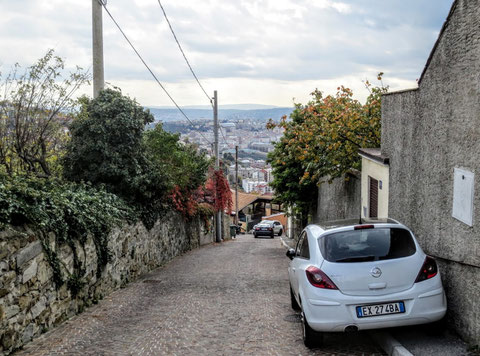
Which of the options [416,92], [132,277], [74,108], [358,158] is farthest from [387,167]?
[74,108]

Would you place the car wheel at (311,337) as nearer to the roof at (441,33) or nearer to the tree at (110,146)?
the roof at (441,33)

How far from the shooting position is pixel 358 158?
15.9 metres

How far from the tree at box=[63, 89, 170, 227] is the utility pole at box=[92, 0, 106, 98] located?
301mm

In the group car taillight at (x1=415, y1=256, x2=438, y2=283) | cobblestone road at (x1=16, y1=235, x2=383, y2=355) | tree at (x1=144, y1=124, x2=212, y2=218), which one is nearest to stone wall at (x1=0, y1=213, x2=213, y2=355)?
cobblestone road at (x1=16, y1=235, x2=383, y2=355)

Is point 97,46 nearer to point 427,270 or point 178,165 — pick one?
point 178,165

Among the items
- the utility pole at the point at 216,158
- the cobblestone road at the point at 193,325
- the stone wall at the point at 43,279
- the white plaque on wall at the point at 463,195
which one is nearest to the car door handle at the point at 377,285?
the cobblestone road at the point at 193,325

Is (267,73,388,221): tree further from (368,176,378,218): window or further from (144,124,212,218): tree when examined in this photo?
(144,124,212,218): tree

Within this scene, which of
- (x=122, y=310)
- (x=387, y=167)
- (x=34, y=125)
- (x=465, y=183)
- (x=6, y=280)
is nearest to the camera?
(x=465, y=183)

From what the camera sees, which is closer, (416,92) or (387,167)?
(416,92)

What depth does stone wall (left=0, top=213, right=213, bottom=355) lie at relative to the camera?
6.37 meters

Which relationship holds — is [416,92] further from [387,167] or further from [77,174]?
[77,174]

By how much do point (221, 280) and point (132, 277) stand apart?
7.73 feet

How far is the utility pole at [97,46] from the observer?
13.9 metres

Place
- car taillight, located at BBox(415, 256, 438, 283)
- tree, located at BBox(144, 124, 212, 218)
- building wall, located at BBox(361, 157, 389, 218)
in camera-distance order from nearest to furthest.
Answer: car taillight, located at BBox(415, 256, 438, 283) → building wall, located at BBox(361, 157, 389, 218) → tree, located at BBox(144, 124, 212, 218)
